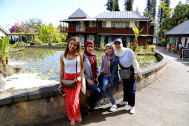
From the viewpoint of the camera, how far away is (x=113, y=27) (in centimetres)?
2352

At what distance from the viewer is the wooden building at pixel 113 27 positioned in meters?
23.1

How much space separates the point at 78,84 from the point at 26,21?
53390mm

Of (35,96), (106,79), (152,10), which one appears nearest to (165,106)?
(106,79)

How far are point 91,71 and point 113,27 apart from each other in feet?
70.7

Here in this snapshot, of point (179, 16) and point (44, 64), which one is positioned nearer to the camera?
point (44, 64)

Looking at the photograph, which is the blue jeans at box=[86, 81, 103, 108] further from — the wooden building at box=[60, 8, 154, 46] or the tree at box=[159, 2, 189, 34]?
the tree at box=[159, 2, 189, 34]

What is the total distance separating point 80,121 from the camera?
299 centimetres

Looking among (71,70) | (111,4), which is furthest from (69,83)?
(111,4)

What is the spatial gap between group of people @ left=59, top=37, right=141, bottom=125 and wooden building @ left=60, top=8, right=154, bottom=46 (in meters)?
20.7

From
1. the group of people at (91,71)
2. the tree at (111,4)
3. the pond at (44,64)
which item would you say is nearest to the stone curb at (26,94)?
the group of people at (91,71)

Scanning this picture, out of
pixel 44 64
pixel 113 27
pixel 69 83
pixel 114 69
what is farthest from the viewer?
pixel 113 27

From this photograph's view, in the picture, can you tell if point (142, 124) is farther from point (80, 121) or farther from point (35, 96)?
point (35, 96)

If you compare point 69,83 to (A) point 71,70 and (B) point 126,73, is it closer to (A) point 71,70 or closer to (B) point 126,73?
(A) point 71,70

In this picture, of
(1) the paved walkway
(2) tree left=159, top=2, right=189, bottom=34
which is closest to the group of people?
(1) the paved walkway
